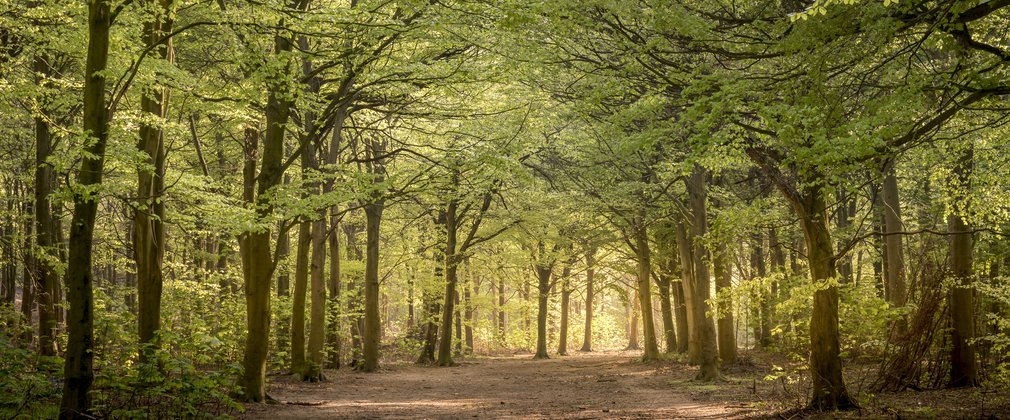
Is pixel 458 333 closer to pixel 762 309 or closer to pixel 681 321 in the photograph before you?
pixel 681 321

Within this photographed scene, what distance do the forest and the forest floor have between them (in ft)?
0.47

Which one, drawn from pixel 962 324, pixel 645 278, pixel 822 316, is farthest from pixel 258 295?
pixel 645 278

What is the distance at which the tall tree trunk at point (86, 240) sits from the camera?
770 cm

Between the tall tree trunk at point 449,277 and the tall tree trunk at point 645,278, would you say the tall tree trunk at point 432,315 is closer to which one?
the tall tree trunk at point 449,277

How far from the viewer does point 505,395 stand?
15875mm

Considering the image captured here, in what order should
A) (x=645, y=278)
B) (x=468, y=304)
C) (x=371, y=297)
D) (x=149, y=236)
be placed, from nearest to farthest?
(x=149, y=236) → (x=371, y=297) → (x=645, y=278) → (x=468, y=304)

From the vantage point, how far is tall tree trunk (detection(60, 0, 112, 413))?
7.70 meters

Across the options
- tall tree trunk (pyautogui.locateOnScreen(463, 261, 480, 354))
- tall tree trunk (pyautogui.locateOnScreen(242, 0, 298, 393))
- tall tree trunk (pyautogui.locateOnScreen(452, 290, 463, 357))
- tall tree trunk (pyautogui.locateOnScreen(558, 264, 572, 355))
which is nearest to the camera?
tall tree trunk (pyautogui.locateOnScreen(242, 0, 298, 393))

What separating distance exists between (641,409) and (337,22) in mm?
7978

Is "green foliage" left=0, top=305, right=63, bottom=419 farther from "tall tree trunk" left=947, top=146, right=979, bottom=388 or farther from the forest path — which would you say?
"tall tree trunk" left=947, top=146, right=979, bottom=388

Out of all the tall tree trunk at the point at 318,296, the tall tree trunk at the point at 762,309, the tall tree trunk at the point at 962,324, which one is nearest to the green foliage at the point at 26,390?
the tall tree trunk at the point at 318,296

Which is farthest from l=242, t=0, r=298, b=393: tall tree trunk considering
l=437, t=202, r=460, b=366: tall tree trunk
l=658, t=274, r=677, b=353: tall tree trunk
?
l=658, t=274, r=677, b=353: tall tree trunk

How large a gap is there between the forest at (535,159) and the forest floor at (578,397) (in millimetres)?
143

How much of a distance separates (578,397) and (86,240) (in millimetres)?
10053
